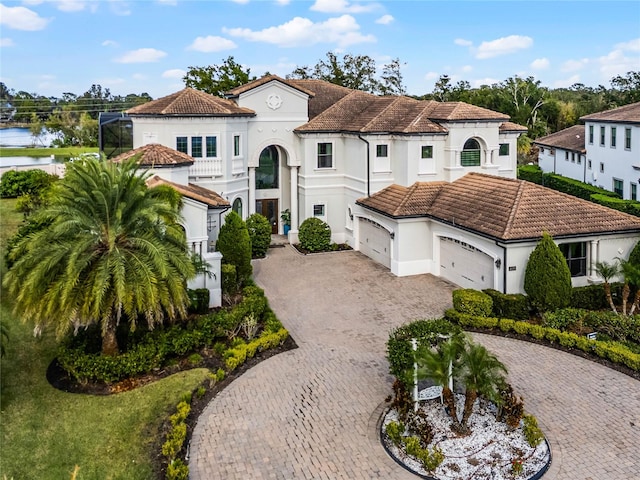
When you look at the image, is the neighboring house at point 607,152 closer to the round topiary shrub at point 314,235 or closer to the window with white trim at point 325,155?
the window with white trim at point 325,155

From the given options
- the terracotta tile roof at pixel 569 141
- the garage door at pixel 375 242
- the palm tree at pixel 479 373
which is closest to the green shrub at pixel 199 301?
the palm tree at pixel 479 373

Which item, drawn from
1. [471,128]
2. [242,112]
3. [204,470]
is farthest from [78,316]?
[471,128]

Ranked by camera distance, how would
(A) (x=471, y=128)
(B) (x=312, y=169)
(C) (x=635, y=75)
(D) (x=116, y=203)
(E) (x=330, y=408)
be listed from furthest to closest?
(C) (x=635, y=75), (B) (x=312, y=169), (A) (x=471, y=128), (D) (x=116, y=203), (E) (x=330, y=408)

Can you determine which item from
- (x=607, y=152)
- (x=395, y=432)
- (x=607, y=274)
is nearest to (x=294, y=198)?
(x=607, y=274)

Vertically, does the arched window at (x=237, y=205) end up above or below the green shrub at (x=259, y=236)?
above

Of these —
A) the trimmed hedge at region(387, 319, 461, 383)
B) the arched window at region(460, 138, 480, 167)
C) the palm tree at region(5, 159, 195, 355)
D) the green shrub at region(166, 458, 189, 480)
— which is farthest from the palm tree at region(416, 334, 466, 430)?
the arched window at region(460, 138, 480, 167)

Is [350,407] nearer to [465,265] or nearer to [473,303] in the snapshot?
[473,303]

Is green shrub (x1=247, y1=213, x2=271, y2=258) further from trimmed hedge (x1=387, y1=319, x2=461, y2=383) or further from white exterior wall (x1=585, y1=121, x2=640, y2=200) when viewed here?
white exterior wall (x1=585, y1=121, x2=640, y2=200)

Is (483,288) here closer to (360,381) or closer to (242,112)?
(360,381)
